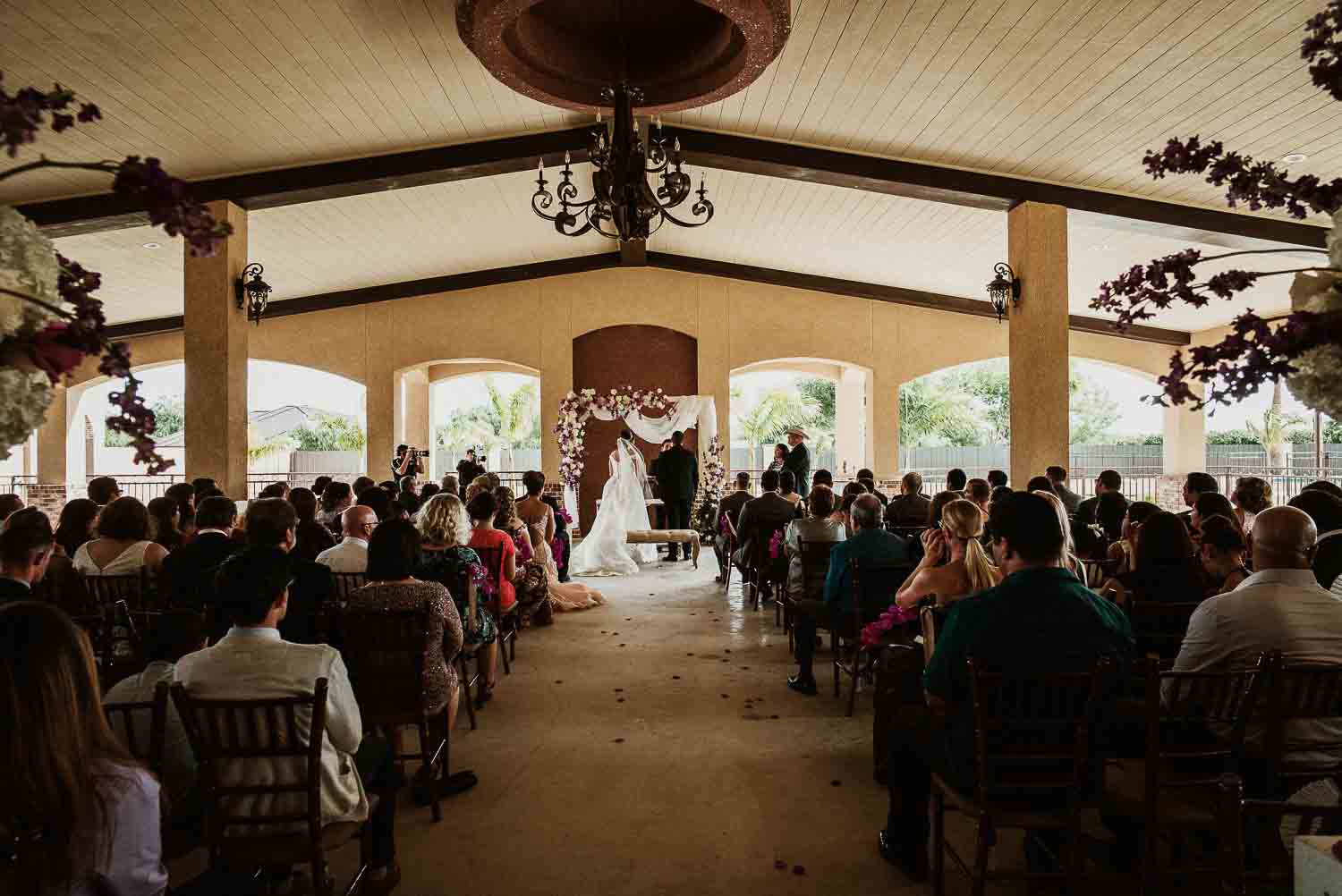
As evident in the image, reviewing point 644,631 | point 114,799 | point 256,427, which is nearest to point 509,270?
point 644,631

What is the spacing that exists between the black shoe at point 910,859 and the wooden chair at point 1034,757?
38cm

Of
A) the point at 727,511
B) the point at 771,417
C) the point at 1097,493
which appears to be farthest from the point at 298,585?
the point at 771,417

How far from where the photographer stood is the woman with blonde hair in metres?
3.52

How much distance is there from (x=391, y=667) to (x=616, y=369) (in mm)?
10603

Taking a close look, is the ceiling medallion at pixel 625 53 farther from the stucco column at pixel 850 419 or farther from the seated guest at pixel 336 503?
the stucco column at pixel 850 419

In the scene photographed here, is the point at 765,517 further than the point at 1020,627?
Yes

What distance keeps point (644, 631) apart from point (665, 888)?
3.86 metres

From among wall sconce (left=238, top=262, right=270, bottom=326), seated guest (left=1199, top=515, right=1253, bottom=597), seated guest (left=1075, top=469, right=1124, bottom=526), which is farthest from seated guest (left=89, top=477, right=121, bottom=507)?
seated guest (left=1075, top=469, right=1124, bottom=526)

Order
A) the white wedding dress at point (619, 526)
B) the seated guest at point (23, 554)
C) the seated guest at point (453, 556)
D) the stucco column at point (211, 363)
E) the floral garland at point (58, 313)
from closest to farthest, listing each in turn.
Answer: the floral garland at point (58, 313), the seated guest at point (23, 554), the seated guest at point (453, 556), the stucco column at point (211, 363), the white wedding dress at point (619, 526)

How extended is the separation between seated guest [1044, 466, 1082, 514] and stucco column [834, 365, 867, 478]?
891cm

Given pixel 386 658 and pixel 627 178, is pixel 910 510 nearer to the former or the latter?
pixel 627 178

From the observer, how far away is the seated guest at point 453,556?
14.2 ft

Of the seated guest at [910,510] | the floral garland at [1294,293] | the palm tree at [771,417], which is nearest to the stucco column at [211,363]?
the seated guest at [910,510]

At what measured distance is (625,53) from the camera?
5.32m
